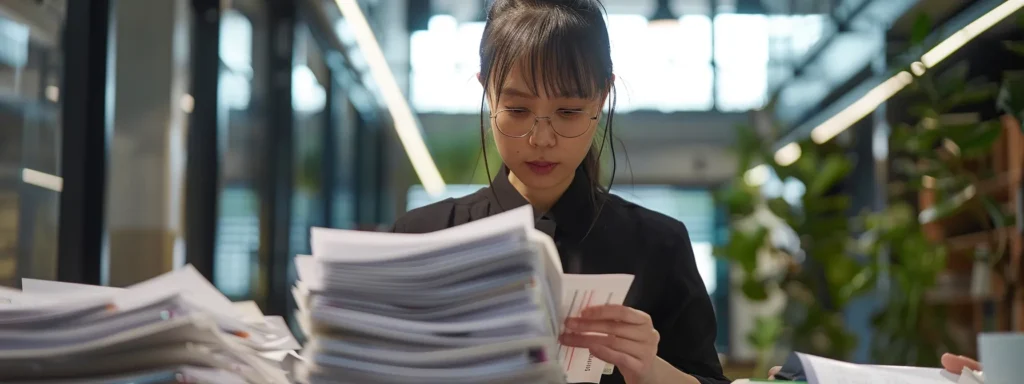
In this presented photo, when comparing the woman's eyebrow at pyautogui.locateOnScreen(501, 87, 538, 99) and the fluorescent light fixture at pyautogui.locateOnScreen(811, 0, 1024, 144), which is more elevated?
the fluorescent light fixture at pyautogui.locateOnScreen(811, 0, 1024, 144)

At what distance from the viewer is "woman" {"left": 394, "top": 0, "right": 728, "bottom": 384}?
41.4 inches

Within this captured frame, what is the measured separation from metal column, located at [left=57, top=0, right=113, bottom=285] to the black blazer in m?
1.75

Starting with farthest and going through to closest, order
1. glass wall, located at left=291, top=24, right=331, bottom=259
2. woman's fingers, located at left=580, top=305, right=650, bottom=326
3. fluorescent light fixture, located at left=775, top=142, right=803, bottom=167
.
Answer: fluorescent light fixture, located at left=775, top=142, right=803, bottom=167 < glass wall, located at left=291, top=24, right=331, bottom=259 < woman's fingers, located at left=580, top=305, right=650, bottom=326

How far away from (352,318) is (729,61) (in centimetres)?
1047

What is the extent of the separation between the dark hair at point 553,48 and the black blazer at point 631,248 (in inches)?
5.7

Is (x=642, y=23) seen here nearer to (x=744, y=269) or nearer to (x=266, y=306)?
(x=744, y=269)

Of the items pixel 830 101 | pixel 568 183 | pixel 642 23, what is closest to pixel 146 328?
pixel 568 183

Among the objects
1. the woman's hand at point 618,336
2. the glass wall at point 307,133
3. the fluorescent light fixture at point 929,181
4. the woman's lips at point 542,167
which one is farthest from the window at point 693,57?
the woman's hand at point 618,336

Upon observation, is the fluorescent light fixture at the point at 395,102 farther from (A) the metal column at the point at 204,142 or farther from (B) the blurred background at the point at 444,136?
(A) the metal column at the point at 204,142

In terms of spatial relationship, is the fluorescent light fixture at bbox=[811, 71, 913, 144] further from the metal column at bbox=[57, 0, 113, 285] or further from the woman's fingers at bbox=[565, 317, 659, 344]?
the woman's fingers at bbox=[565, 317, 659, 344]

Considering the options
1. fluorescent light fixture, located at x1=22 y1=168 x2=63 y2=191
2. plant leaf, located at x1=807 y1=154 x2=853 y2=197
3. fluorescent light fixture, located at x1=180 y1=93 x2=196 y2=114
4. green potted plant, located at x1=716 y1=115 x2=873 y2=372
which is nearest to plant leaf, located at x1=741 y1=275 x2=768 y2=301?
green potted plant, located at x1=716 y1=115 x2=873 y2=372

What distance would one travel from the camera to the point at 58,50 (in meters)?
2.58

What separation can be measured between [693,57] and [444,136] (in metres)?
2.81

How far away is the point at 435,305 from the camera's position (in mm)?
711
